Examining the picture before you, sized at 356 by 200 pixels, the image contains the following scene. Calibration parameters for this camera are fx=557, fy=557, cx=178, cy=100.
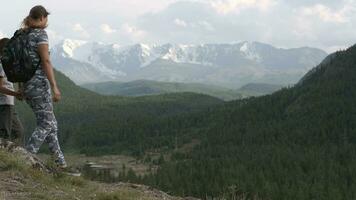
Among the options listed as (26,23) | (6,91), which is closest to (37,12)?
(26,23)

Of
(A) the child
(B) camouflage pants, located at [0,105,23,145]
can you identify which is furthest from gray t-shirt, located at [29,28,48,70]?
(B) camouflage pants, located at [0,105,23,145]

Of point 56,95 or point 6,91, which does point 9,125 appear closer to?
point 6,91

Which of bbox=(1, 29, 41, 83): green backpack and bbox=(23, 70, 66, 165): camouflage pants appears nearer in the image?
bbox=(1, 29, 41, 83): green backpack

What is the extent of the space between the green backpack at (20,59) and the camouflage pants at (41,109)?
0.24 meters

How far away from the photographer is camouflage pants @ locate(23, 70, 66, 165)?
572 inches

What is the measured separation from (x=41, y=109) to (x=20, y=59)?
4.71 feet

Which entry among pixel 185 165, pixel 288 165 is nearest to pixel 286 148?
pixel 288 165

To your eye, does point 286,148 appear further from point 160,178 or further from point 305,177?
point 160,178

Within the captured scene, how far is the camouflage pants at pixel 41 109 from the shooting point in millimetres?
14539

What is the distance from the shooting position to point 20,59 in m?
14.3

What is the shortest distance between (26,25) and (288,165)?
152001mm

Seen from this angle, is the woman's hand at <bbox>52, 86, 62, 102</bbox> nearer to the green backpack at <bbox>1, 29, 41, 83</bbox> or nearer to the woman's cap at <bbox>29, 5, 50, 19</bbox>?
the green backpack at <bbox>1, 29, 41, 83</bbox>

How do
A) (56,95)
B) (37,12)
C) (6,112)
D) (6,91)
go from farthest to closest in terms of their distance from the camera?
(6,112) < (6,91) < (37,12) < (56,95)

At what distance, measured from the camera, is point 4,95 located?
1659 centimetres
